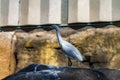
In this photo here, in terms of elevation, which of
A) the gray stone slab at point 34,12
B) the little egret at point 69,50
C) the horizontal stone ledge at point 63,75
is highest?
the gray stone slab at point 34,12

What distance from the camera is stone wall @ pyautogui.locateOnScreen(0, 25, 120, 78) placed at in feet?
22.0

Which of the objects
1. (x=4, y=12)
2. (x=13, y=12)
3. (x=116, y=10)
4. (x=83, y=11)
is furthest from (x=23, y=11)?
(x=116, y=10)

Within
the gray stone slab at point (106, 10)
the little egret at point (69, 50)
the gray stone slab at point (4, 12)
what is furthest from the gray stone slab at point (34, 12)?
the gray stone slab at point (106, 10)

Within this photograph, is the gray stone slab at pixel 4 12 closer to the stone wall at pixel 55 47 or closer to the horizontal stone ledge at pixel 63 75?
the stone wall at pixel 55 47

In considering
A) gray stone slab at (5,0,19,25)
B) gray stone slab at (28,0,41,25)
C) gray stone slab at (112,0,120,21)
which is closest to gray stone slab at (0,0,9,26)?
gray stone slab at (5,0,19,25)

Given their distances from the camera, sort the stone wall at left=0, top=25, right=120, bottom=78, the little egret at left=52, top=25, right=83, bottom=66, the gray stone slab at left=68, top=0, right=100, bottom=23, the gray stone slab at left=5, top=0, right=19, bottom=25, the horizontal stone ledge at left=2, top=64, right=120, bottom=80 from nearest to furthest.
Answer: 1. the horizontal stone ledge at left=2, top=64, right=120, bottom=80
2. the little egret at left=52, top=25, right=83, bottom=66
3. the stone wall at left=0, top=25, right=120, bottom=78
4. the gray stone slab at left=68, top=0, right=100, bottom=23
5. the gray stone slab at left=5, top=0, right=19, bottom=25

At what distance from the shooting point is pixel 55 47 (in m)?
6.97

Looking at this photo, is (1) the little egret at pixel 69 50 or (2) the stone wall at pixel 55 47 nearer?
(1) the little egret at pixel 69 50

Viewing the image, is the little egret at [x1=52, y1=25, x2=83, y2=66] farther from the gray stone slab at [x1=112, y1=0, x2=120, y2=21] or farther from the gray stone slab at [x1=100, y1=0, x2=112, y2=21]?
the gray stone slab at [x1=112, y1=0, x2=120, y2=21]

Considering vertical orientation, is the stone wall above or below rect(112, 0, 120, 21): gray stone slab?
below

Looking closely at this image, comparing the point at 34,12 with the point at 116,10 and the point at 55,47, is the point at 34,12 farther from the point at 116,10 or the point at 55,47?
the point at 116,10

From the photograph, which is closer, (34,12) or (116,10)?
(116,10)

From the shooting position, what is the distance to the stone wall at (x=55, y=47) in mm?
6703

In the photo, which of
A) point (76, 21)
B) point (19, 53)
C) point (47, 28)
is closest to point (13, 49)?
point (19, 53)
